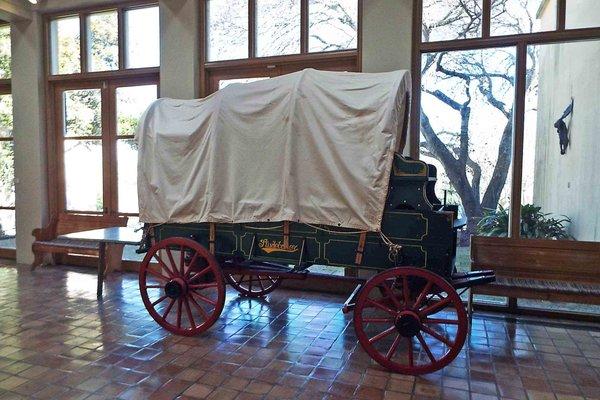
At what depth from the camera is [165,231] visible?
13.0 feet

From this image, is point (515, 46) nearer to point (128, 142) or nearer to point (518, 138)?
point (518, 138)

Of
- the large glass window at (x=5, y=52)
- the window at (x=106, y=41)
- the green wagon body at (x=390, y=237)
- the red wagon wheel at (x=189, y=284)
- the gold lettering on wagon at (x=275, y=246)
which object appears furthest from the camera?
the large glass window at (x=5, y=52)

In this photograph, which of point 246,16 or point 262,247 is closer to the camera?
point 262,247

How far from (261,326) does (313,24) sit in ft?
10.8

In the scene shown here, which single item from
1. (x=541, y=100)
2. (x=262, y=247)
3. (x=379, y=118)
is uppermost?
(x=541, y=100)

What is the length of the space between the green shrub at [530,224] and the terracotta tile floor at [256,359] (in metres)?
0.85

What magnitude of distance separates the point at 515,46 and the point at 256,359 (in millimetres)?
3725

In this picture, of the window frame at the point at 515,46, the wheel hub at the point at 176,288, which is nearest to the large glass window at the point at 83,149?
the wheel hub at the point at 176,288

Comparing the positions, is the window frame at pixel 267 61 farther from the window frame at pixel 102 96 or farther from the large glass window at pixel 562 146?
the large glass window at pixel 562 146

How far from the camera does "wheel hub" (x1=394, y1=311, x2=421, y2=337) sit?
3.03 m

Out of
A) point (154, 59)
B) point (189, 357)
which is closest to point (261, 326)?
point (189, 357)

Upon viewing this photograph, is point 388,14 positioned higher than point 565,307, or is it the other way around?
point 388,14

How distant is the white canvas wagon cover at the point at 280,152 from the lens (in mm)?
3180

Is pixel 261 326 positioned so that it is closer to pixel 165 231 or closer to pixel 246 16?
pixel 165 231
